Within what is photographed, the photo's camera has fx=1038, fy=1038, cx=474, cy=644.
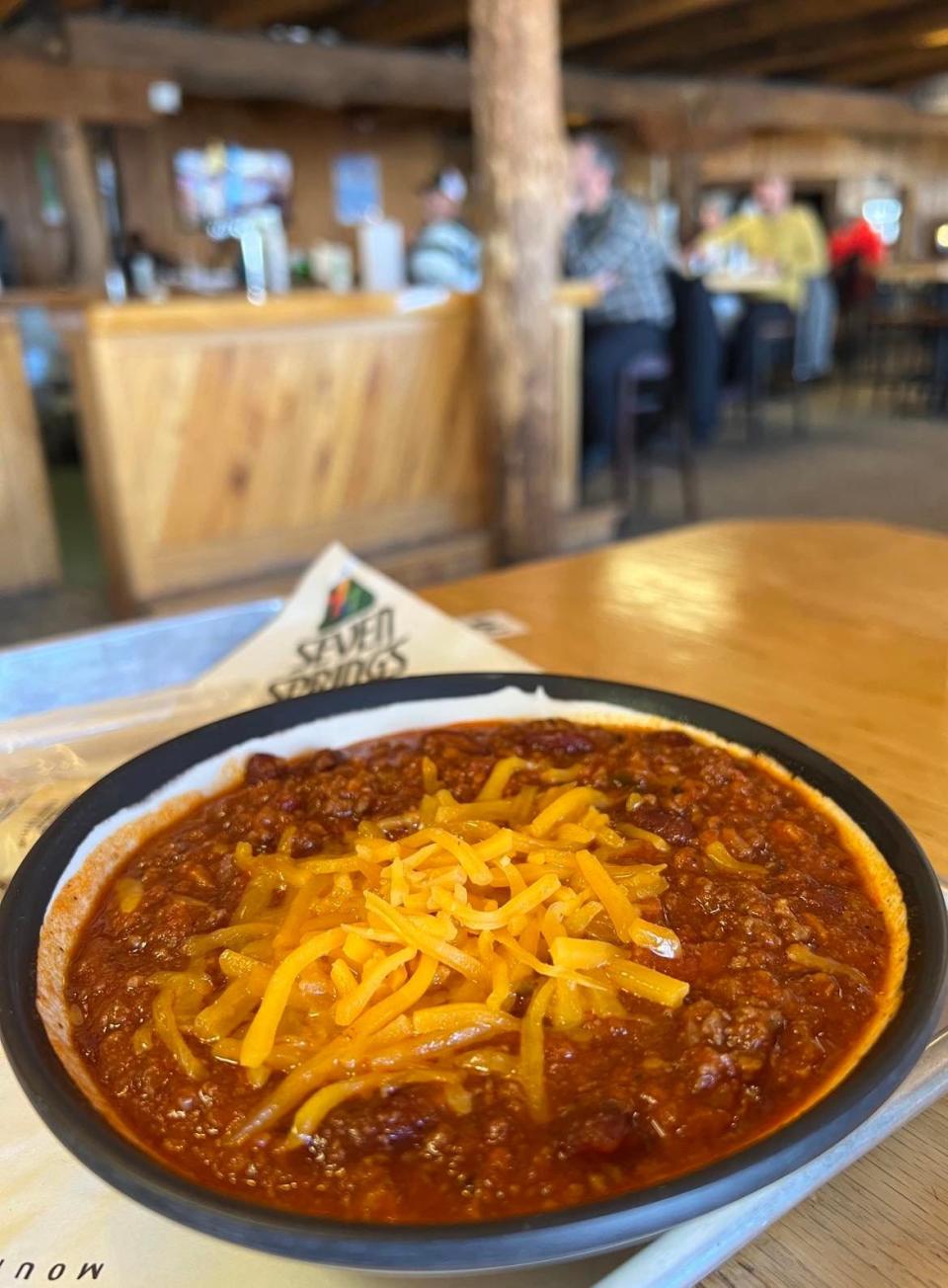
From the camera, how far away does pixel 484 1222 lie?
1.46 ft

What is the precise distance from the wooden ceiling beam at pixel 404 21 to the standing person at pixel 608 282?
2175 mm

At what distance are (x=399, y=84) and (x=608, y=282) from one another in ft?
12.1

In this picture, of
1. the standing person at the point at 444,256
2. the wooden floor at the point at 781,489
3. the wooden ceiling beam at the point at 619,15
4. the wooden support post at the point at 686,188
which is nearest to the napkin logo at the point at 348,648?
the wooden floor at the point at 781,489

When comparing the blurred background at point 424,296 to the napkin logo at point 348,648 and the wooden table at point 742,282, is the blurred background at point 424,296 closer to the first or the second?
the wooden table at point 742,282

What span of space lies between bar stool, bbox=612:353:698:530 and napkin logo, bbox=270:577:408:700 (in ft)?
12.8

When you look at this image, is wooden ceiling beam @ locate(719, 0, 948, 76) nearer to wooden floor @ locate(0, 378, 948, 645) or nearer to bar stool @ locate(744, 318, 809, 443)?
bar stool @ locate(744, 318, 809, 443)

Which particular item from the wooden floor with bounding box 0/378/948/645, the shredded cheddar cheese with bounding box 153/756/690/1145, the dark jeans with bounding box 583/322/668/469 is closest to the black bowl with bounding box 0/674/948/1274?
the shredded cheddar cheese with bounding box 153/756/690/1145

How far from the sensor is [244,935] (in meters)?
0.69

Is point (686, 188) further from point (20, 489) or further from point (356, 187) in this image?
point (20, 489)

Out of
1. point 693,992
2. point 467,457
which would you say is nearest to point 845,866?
point 693,992

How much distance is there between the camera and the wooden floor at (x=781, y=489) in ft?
14.9

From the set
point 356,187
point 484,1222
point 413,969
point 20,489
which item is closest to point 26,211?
point 356,187

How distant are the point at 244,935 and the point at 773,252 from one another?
10056 mm

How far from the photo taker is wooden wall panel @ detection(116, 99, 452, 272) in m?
9.08
